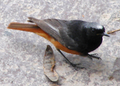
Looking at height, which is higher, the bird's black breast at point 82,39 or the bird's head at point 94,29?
the bird's head at point 94,29

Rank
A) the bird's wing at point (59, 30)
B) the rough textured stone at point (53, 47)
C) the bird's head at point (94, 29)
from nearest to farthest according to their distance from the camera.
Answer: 1. the bird's head at point (94, 29)
2. the rough textured stone at point (53, 47)
3. the bird's wing at point (59, 30)

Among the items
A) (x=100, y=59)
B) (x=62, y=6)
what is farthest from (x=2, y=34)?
(x=100, y=59)

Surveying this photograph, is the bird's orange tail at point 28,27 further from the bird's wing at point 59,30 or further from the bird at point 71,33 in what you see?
the bird's wing at point 59,30

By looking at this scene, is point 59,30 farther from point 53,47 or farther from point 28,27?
point 28,27

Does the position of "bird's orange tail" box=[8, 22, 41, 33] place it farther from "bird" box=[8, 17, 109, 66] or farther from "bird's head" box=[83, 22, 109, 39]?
"bird's head" box=[83, 22, 109, 39]

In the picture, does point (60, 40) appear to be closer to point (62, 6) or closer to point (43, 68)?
point (43, 68)

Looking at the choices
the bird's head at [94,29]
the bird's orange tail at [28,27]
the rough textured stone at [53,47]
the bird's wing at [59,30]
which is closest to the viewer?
the bird's head at [94,29]

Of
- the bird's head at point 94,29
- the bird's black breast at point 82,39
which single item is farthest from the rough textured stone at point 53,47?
the bird's head at point 94,29
